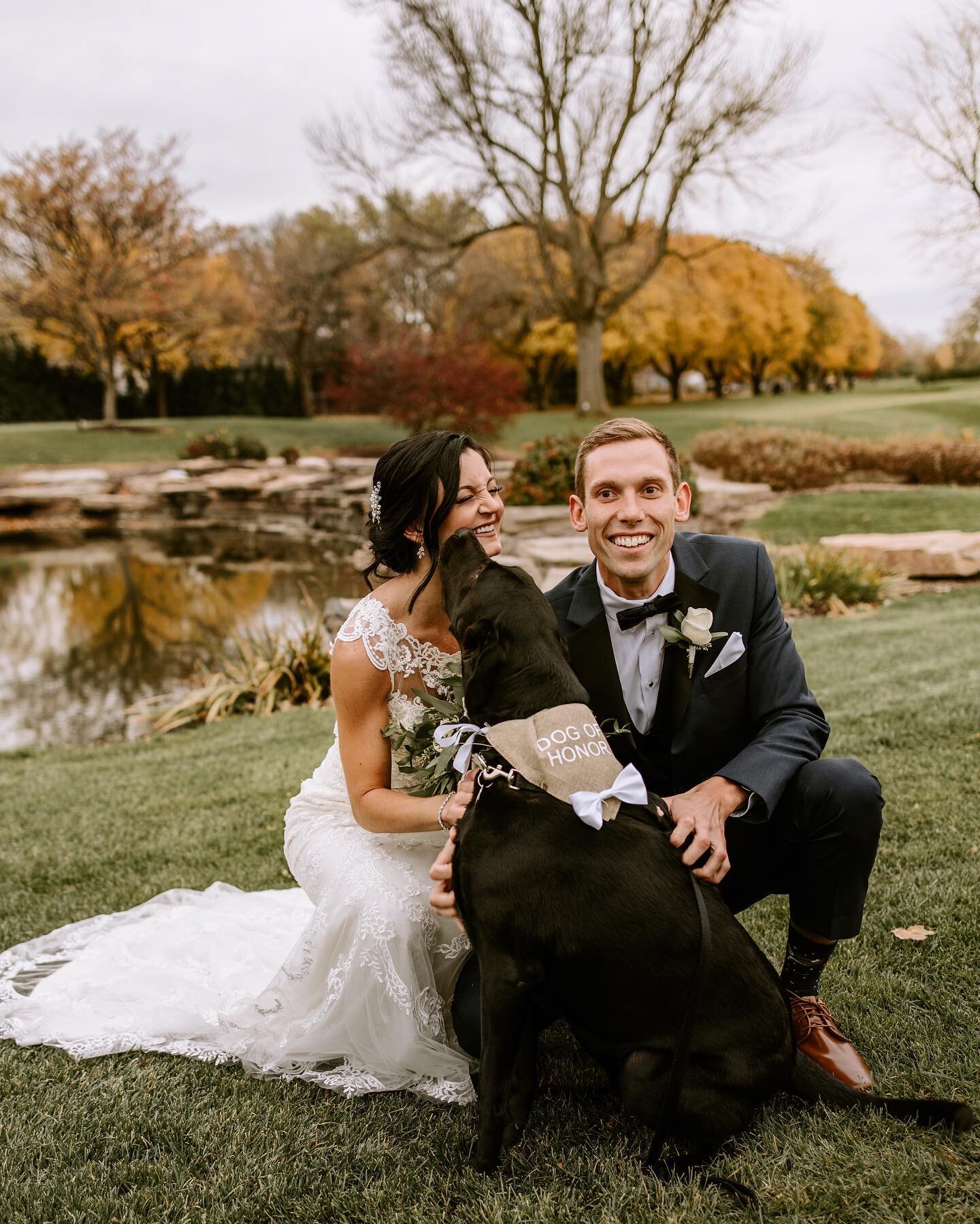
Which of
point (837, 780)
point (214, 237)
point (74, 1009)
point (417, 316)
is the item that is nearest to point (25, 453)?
point (214, 237)

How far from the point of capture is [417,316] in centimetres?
3491

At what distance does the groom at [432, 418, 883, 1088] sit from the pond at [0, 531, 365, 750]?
520 cm

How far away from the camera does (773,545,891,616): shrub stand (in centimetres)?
880

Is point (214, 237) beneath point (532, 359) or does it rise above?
above

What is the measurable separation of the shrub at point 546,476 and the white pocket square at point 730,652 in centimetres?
906

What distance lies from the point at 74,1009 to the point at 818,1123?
2152 mm

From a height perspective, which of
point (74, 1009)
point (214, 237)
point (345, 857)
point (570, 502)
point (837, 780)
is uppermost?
point (214, 237)

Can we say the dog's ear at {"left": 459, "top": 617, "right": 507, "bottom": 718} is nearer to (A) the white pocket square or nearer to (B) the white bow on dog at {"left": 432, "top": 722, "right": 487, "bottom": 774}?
(B) the white bow on dog at {"left": 432, "top": 722, "right": 487, "bottom": 774}

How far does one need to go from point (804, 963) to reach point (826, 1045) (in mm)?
189

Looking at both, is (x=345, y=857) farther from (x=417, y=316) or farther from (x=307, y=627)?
(x=417, y=316)

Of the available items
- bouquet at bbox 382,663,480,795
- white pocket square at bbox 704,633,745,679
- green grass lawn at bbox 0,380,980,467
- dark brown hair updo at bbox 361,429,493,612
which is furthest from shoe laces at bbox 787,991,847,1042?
green grass lawn at bbox 0,380,980,467

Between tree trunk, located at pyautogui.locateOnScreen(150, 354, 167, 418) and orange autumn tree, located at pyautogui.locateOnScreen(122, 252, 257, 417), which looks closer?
orange autumn tree, located at pyautogui.locateOnScreen(122, 252, 257, 417)

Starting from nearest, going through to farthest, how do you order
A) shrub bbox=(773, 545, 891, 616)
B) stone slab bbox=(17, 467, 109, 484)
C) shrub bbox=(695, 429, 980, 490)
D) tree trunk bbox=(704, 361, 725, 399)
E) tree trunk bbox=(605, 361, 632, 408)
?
shrub bbox=(773, 545, 891, 616) < shrub bbox=(695, 429, 980, 490) < stone slab bbox=(17, 467, 109, 484) < tree trunk bbox=(605, 361, 632, 408) < tree trunk bbox=(704, 361, 725, 399)

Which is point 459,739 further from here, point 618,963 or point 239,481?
point 239,481
